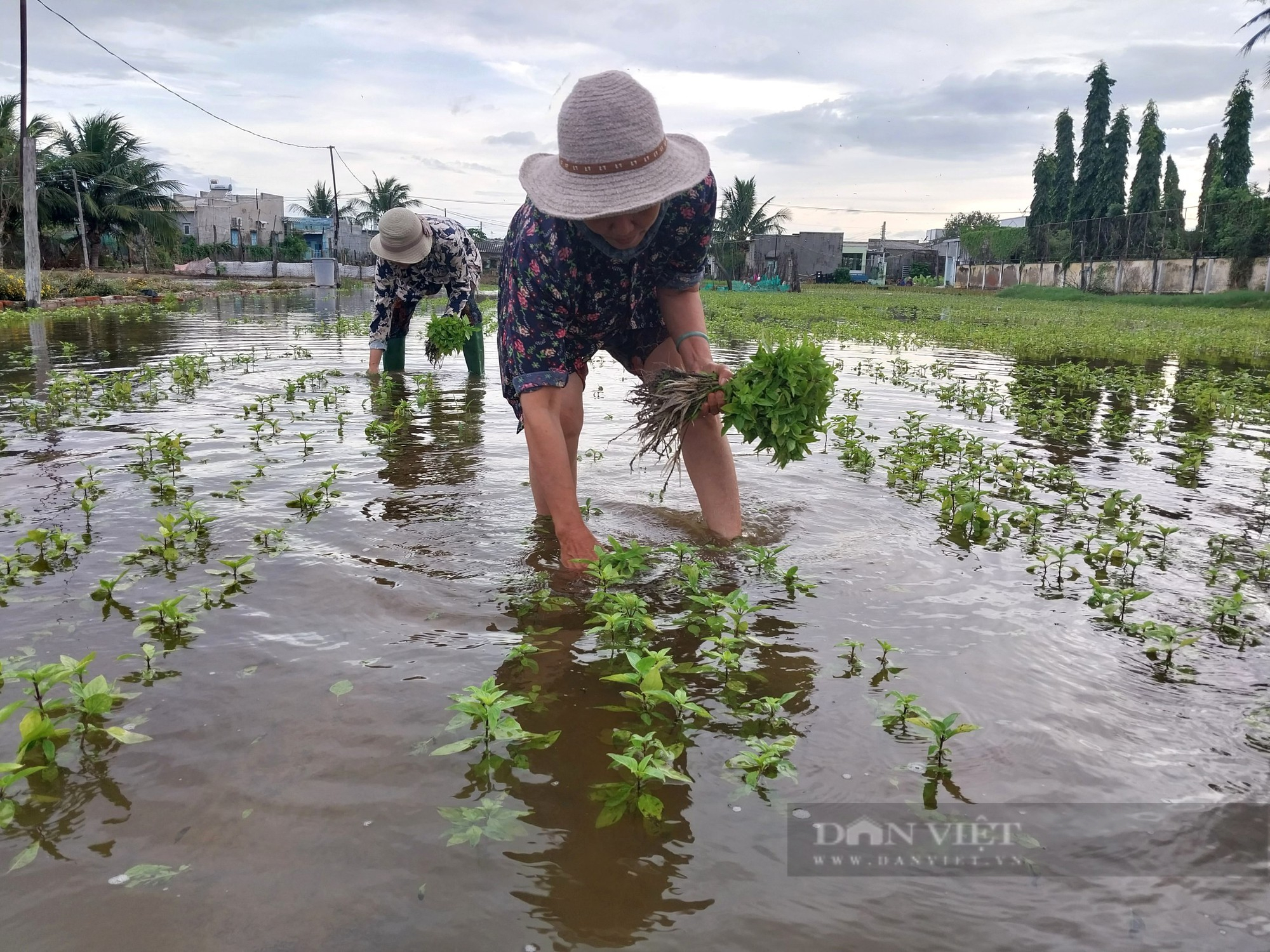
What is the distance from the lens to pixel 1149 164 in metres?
43.4

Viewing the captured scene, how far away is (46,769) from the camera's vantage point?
6.16 ft

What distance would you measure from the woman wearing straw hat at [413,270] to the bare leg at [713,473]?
4.45 meters

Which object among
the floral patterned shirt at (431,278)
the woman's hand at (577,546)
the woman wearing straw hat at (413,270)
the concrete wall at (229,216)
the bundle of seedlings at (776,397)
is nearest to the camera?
the woman's hand at (577,546)

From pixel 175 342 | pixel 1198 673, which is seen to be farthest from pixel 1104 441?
pixel 175 342

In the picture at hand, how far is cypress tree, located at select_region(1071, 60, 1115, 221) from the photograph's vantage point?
45.4 metres

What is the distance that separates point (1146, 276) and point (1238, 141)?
11182mm

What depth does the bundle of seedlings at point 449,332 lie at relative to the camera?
7.95 metres

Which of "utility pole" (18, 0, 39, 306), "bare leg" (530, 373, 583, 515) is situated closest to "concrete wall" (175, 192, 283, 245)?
"utility pole" (18, 0, 39, 306)

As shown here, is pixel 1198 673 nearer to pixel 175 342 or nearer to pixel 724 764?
pixel 724 764

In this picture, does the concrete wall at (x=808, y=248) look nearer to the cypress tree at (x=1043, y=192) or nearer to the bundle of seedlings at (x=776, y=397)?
the cypress tree at (x=1043, y=192)

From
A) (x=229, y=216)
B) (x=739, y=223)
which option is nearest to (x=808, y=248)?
(x=739, y=223)

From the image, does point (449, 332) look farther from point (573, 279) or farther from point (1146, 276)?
point (1146, 276)

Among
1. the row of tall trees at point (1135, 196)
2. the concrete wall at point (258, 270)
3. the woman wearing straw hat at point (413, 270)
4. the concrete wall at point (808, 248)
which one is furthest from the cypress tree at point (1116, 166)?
the woman wearing straw hat at point (413, 270)

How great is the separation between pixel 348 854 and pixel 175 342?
11.6m
